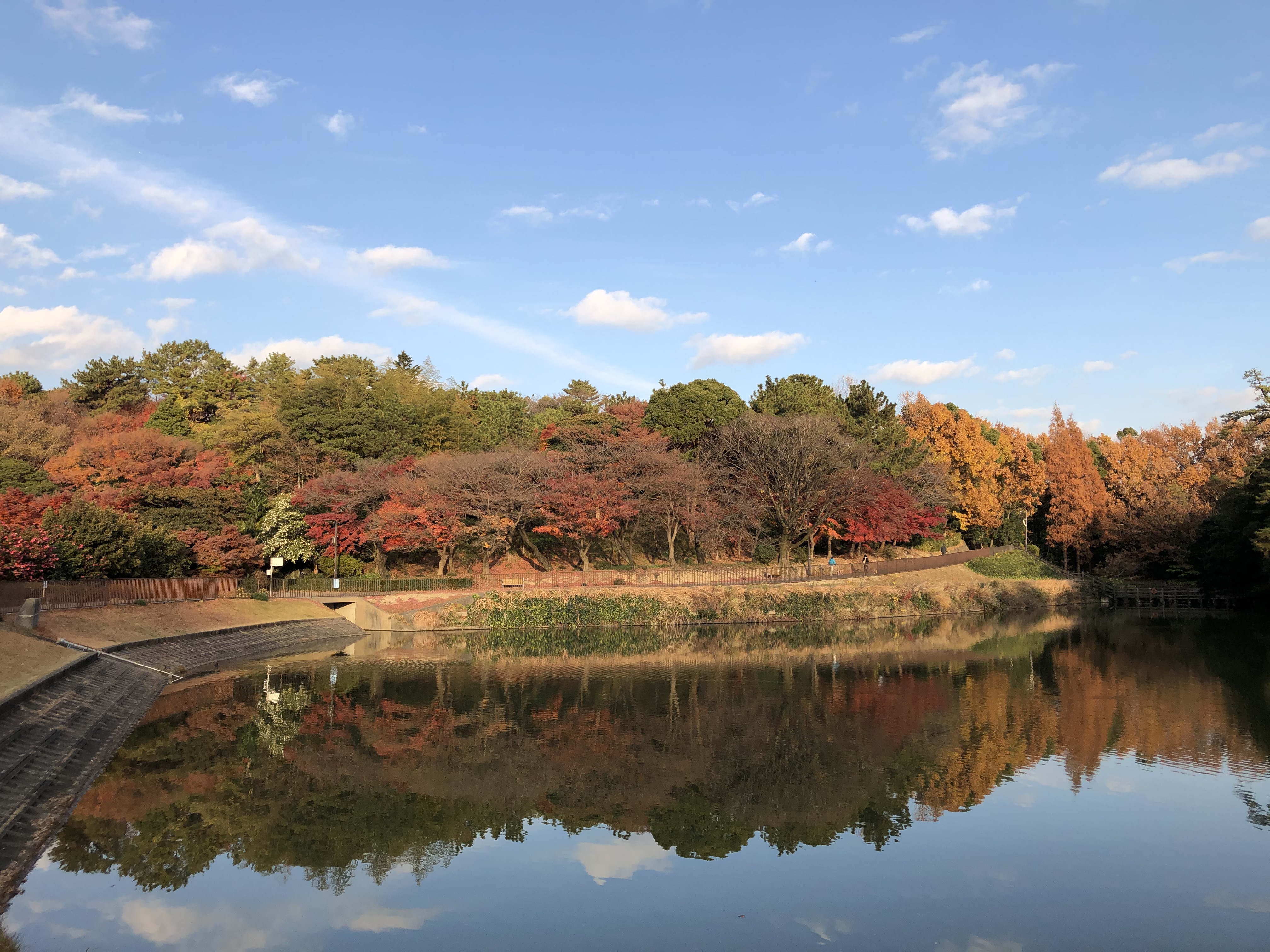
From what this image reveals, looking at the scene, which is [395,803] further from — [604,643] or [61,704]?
[604,643]

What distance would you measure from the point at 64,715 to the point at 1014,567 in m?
49.0

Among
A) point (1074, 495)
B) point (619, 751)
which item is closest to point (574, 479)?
point (619, 751)

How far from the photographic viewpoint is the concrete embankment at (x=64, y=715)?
36.9ft

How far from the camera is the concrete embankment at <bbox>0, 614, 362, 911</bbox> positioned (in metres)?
11.3

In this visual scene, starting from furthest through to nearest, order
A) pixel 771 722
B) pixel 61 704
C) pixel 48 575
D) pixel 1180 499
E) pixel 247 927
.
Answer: pixel 1180 499
pixel 48 575
pixel 771 722
pixel 61 704
pixel 247 927

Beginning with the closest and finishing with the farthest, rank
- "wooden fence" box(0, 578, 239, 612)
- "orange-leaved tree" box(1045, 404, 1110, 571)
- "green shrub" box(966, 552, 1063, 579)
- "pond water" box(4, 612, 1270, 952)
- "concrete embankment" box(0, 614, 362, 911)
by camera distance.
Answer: "pond water" box(4, 612, 1270, 952), "concrete embankment" box(0, 614, 362, 911), "wooden fence" box(0, 578, 239, 612), "green shrub" box(966, 552, 1063, 579), "orange-leaved tree" box(1045, 404, 1110, 571)

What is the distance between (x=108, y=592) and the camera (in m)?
27.7

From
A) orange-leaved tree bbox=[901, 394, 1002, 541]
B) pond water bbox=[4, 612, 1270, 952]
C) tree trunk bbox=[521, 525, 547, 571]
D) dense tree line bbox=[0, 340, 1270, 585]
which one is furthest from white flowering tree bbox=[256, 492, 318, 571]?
orange-leaved tree bbox=[901, 394, 1002, 541]

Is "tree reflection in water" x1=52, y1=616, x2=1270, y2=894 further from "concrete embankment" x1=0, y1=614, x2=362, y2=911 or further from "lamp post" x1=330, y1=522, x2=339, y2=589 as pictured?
"lamp post" x1=330, y1=522, x2=339, y2=589

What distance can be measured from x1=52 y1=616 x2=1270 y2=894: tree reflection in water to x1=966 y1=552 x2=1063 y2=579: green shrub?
72.2 ft

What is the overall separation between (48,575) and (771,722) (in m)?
24.0

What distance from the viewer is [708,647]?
102ft

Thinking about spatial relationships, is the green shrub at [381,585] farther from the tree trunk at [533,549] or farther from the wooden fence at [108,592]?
the wooden fence at [108,592]

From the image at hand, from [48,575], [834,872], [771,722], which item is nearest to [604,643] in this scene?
[771,722]
